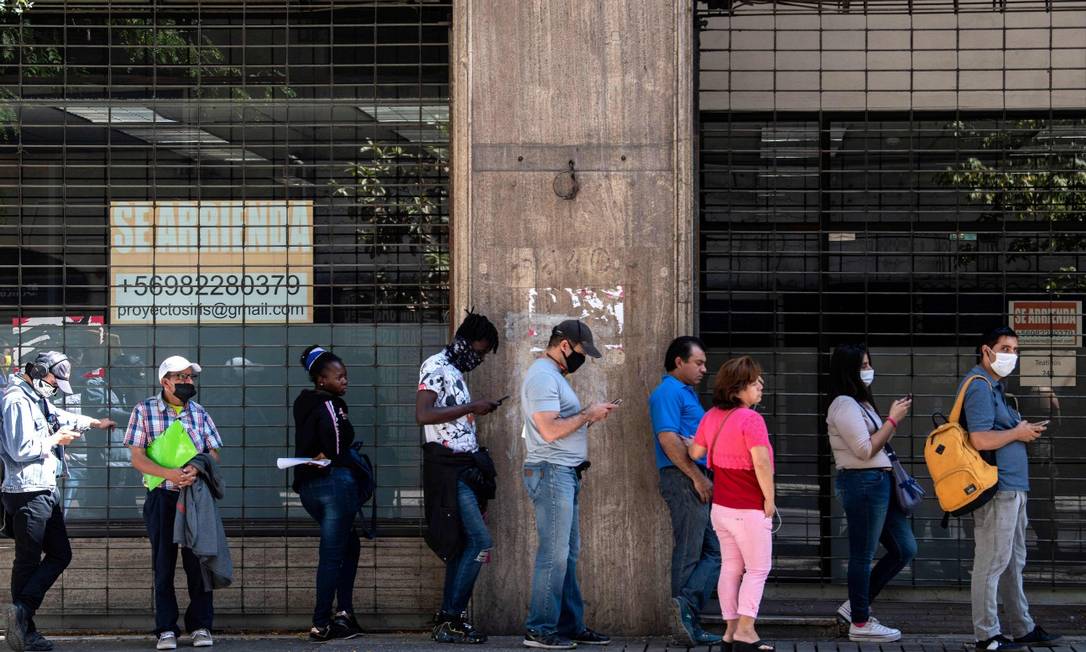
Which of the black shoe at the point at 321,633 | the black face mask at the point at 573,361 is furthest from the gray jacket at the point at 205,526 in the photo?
the black face mask at the point at 573,361

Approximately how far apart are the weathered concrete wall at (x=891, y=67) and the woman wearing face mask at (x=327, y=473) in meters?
3.25

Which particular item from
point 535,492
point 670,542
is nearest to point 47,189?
point 535,492

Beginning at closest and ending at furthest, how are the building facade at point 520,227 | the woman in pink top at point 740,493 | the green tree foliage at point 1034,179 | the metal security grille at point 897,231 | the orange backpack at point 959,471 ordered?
the woman in pink top at point 740,493
the orange backpack at point 959,471
the building facade at point 520,227
the metal security grille at point 897,231
the green tree foliage at point 1034,179

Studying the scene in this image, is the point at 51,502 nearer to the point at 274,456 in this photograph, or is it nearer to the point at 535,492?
the point at 274,456

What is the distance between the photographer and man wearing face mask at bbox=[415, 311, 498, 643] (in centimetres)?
762

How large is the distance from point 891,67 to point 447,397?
402 cm

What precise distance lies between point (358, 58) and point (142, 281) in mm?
2066

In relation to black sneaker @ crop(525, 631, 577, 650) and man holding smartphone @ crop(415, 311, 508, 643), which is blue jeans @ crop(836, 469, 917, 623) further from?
man holding smartphone @ crop(415, 311, 508, 643)

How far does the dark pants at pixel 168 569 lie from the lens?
781cm

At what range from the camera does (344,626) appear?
809cm

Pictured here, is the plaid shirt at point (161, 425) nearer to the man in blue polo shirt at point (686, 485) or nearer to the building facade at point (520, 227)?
the building facade at point (520, 227)

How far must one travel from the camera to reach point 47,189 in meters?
8.84

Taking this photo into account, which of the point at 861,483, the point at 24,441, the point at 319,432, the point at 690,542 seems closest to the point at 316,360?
the point at 319,432

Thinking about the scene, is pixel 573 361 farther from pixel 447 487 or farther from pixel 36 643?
pixel 36 643
